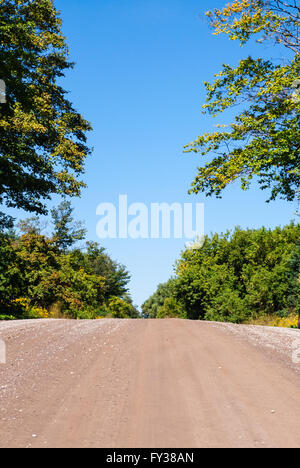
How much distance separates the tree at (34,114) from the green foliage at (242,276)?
19.1 m

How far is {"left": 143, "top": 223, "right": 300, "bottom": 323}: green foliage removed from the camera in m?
30.8

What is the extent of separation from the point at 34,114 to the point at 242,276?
2459cm

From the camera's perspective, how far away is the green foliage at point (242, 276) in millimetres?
30797

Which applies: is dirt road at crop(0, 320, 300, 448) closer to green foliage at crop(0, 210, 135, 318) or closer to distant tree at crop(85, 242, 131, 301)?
green foliage at crop(0, 210, 135, 318)

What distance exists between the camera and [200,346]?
26.3 ft

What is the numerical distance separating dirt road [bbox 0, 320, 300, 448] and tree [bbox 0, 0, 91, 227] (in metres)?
10.7

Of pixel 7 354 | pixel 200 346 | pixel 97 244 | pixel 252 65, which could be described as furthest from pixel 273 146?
pixel 97 244

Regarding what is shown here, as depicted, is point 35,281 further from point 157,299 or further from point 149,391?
point 157,299

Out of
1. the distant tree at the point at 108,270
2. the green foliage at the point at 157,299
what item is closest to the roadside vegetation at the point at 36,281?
the distant tree at the point at 108,270

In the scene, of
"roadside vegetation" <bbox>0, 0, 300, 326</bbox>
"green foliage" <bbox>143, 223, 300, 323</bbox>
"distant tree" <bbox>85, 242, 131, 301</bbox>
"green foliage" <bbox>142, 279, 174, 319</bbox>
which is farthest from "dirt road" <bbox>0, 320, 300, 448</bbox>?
"green foliage" <bbox>142, 279, 174, 319</bbox>

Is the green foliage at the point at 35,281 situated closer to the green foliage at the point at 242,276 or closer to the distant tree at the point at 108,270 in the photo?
the green foliage at the point at 242,276

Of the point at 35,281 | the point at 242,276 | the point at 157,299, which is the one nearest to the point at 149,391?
the point at 35,281
